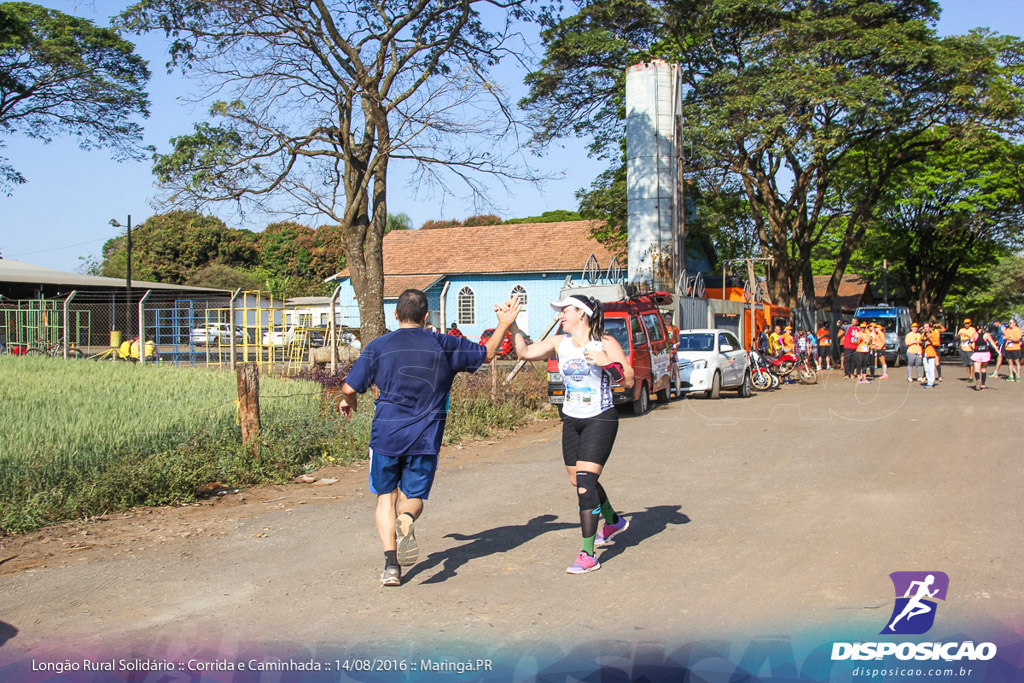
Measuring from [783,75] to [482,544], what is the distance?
2451cm

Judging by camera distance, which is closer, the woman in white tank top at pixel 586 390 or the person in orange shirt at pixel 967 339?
the woman in white tank top at pixel 586 390

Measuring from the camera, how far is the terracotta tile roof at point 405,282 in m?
44.5

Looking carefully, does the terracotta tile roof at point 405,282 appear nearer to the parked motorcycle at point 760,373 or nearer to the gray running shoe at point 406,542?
the parked motorcycle at point 760,373

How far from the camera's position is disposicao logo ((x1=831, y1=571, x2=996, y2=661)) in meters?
4.32

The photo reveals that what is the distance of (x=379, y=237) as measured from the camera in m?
16.5

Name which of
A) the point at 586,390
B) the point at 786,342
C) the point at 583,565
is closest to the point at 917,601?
the point at 583,565

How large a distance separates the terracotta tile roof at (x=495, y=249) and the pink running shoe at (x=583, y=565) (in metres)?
37.1

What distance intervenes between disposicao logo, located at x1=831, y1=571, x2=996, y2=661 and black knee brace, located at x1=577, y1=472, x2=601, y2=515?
6.20ft

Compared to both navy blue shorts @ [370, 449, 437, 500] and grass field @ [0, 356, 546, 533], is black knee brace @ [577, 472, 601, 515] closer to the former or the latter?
navy blue shorts @ [370, 449, 437, 500]

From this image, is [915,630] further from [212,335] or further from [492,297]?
[492,297]

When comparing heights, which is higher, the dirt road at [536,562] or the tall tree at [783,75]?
the tall tree at [783,75]

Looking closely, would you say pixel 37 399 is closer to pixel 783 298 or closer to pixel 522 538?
pixel 522 538

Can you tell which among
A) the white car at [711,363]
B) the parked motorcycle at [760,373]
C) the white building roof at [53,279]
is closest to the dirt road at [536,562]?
the white car at [711,363]

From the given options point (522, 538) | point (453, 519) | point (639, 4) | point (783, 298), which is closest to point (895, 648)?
point (522, 538)
